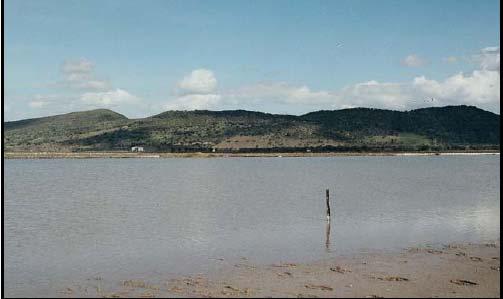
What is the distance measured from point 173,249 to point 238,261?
4746 mm

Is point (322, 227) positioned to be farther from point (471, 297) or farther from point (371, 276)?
point (471, 297)

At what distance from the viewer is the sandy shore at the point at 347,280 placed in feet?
66.5

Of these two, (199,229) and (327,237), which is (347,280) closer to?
(327,237)

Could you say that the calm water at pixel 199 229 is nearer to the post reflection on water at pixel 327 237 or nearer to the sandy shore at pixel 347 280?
the post reflection on water at pixel 327 237

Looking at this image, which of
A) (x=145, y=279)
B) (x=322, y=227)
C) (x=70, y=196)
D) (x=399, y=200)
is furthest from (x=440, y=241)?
(x=70, y=196)

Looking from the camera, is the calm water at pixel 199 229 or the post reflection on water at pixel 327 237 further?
the post reflection on water at pixel 327 237

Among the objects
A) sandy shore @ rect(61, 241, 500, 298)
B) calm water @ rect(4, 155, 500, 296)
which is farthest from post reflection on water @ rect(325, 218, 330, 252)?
sandy shore @ rect(61, 241, 500, 298)

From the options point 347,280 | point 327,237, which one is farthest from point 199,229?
point 347,280

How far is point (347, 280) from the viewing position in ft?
73.2

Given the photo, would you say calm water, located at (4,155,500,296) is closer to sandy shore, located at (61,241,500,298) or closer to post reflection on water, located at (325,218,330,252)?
post reflection on water, located at (325,218,330,252)

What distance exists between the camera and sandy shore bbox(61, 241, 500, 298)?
798 inches

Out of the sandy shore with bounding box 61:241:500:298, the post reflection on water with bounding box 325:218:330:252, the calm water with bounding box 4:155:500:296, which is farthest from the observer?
the post reflection on water with bounding box 325:218:330:252

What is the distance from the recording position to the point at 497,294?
65.6 feet

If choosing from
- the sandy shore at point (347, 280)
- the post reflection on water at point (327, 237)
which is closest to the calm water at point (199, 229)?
the post reflection on water at point (327, 237)
